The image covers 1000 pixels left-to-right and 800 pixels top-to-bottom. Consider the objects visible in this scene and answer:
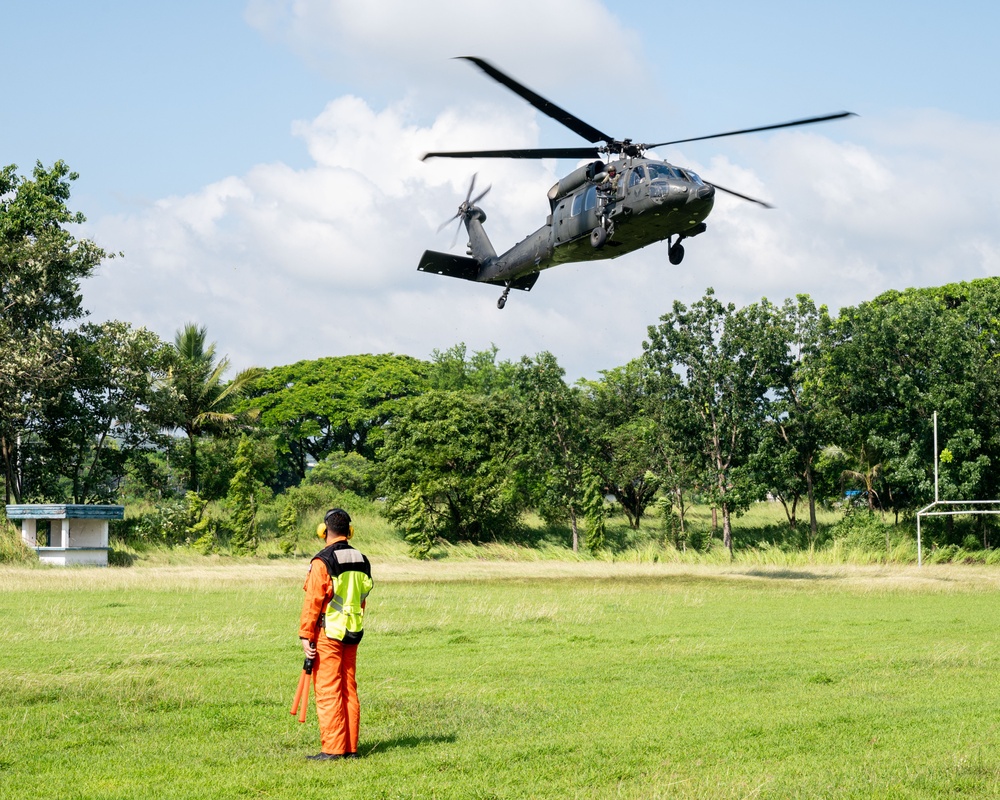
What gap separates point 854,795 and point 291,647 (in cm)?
993

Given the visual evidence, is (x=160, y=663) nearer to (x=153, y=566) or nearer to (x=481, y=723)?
(x=481, y=723)

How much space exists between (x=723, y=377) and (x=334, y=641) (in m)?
34.5

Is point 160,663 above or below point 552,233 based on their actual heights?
below

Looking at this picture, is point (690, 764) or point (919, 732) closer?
point (690, 764)

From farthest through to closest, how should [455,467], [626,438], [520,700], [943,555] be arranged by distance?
[626,438] → [455,467] → [943,555] → [520,700]

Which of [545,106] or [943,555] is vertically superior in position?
[545,106]

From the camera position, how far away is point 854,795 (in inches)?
321

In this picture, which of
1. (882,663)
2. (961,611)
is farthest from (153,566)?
(882,663)

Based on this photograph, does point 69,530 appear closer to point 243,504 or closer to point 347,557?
point 243,504

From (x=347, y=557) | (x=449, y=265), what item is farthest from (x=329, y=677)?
(x=449, y=265)

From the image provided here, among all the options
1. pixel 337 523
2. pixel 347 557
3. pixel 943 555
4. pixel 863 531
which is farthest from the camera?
pixel 863 531

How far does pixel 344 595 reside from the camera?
30.5ft

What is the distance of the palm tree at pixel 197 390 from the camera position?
4772cm

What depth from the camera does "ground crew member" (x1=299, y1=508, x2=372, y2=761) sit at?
30.1 ft
